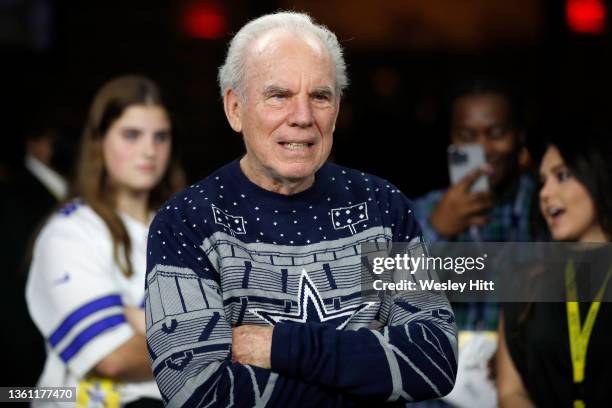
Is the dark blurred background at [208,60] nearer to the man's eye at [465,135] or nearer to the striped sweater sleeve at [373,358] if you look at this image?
the man's eye at [465,135]

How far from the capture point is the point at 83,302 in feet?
10.8

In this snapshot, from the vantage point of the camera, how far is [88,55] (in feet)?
20.9

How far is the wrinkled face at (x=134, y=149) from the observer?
12.1ft

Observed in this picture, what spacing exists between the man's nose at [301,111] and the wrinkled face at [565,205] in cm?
126

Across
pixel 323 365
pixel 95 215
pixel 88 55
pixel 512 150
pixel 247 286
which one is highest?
pixel 88 55

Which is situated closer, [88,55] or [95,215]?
[95,215]

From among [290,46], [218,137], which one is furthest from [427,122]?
[290,46]

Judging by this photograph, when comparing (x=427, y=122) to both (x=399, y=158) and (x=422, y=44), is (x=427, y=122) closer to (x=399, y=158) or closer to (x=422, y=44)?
(x=399, y=158)

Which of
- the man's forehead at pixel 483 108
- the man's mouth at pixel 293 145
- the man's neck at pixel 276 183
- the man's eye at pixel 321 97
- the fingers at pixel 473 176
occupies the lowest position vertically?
the man's neck at pixel 276 183

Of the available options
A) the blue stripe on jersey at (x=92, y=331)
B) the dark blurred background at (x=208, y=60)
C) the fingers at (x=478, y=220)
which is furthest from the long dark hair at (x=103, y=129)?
the dark blurred background at (x=208, y=60)

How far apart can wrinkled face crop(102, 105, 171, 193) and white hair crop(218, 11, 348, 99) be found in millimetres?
1253

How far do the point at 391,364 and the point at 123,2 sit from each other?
475 cm

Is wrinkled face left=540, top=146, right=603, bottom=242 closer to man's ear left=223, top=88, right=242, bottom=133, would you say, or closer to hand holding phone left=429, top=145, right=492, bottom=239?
hand holding phone left=429, top=145, right=492, bottom=239

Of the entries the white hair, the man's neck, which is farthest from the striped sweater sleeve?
the white hair
